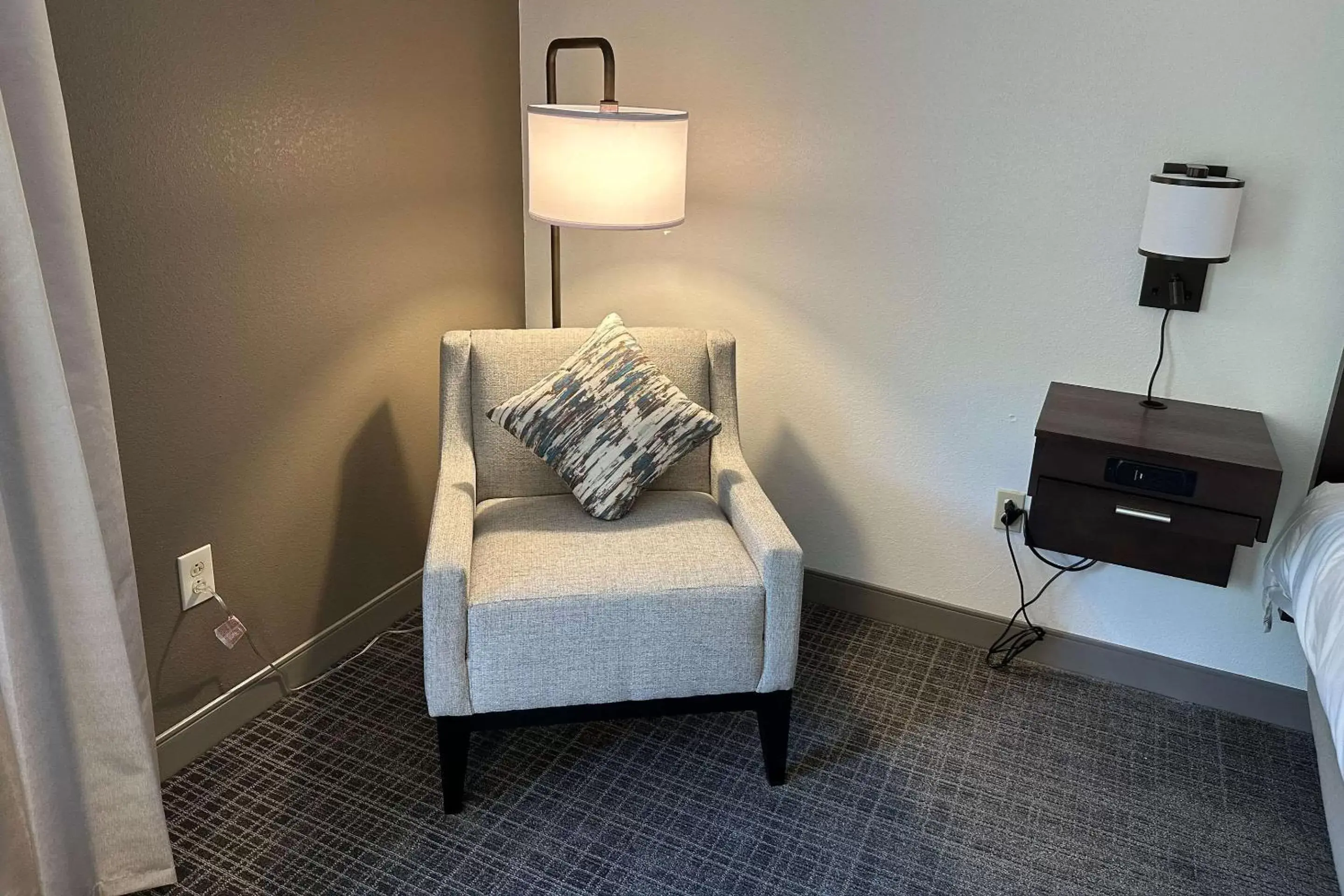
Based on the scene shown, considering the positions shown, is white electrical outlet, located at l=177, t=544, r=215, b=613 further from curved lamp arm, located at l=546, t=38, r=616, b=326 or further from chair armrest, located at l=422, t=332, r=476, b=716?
curved lamp arm, located at l=546, t=38, r=616, b=326

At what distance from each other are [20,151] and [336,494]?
1075 millimetres

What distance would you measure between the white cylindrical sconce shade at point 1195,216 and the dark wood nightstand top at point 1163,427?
32cm

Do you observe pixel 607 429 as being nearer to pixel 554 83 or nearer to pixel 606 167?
pixel 606 167

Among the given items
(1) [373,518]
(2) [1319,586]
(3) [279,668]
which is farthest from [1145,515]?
(3) [279,668]

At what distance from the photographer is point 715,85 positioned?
101 inches

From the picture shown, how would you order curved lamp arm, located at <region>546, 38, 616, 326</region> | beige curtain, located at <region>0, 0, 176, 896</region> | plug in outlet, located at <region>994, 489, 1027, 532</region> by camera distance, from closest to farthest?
beige curtain, located at <region>0, 0, 176, 896</region>
curved lamp arm, located at <region>546, 38, 616, 326</region>
plug in outlet, located at <region>994, 489, 1027, 532</region>

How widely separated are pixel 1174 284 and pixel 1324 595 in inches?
28.0

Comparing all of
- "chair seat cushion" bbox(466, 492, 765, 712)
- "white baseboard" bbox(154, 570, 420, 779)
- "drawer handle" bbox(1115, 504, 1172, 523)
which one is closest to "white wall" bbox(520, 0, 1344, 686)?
"drawer handle" bbox(1115, 504, 1172, 523)

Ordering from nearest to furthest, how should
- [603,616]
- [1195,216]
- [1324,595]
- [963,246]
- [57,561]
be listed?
[57,561]
[1324,595]
[603,616]
[1195,216]
[963,246]

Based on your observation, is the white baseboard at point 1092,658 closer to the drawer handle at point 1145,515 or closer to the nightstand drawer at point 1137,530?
the nightstand drawer at point 1137,530

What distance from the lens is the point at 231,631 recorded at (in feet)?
7.13

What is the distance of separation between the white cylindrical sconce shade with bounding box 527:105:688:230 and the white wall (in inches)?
17.5

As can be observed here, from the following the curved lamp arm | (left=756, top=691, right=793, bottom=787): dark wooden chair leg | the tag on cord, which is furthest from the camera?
the curved lamp arm

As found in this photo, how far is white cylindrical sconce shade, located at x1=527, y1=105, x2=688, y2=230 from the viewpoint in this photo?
211cm
